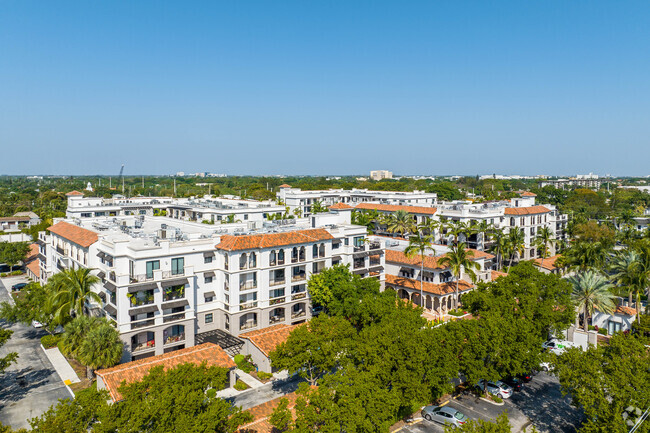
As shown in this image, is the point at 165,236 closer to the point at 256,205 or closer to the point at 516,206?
the point at 256,205

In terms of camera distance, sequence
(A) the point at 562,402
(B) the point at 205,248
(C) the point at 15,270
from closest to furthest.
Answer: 1. (A) the point at 562,402
2. (B) the point at 205,248
3. (C) the point at 15,270

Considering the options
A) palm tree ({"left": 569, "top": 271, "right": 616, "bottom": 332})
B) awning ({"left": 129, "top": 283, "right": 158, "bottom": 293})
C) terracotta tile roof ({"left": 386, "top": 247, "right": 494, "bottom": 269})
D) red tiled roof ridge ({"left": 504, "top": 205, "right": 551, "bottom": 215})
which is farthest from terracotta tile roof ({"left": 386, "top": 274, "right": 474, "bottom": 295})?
red tiled roof ridge ({"left": 504, "top": 205, "right": 551, "bottom": 215})

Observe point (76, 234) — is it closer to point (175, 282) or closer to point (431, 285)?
point (175, 282)

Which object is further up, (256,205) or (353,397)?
(256,205)

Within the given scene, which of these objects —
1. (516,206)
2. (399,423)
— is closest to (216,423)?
(399,423)

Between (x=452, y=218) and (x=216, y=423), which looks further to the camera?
(x=452, y=218)

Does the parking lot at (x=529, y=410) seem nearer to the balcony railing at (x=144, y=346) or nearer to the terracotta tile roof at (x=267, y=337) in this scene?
the terracotta tile roof at (x=267, y=337)
